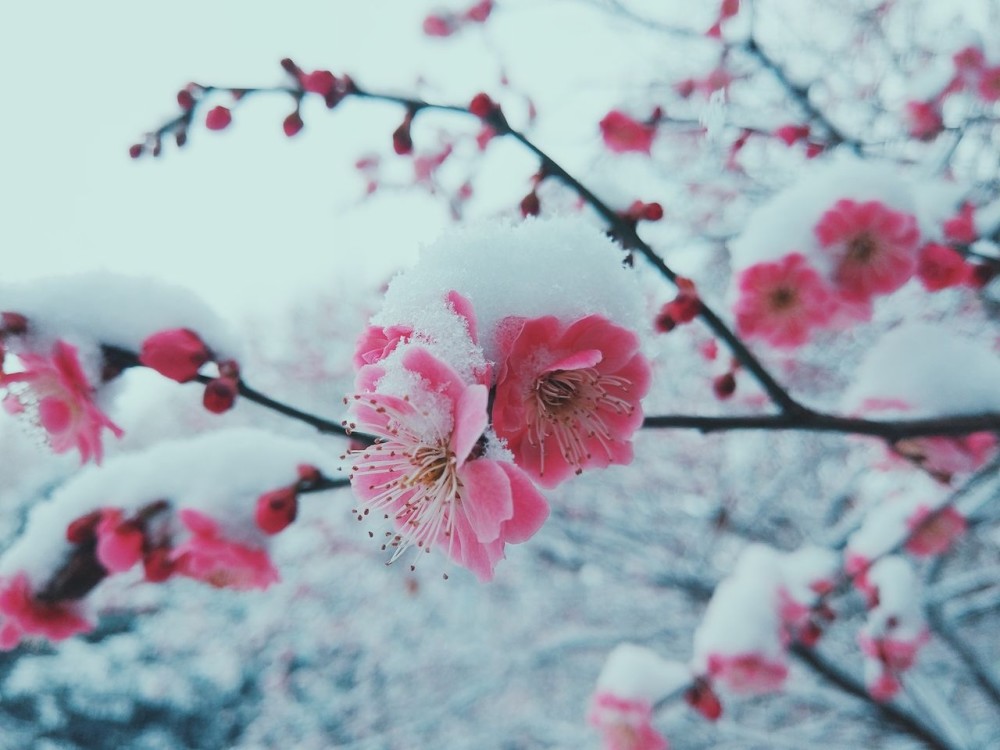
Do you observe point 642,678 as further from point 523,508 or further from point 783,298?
point 523,508

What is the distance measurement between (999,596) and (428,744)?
3555 mm

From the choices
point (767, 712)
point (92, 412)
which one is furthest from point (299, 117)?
point (767, 712)

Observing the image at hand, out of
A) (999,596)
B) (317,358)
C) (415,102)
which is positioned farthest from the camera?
(317,358)

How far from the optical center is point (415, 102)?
1.14 m

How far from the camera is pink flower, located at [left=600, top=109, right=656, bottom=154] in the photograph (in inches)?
88.0

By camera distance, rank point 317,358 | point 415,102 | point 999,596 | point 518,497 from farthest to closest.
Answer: point 317,358 < point 999,596 < point 415,102 < point 518,497

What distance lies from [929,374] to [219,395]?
134cm

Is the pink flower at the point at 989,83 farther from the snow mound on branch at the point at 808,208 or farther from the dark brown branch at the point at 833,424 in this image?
the dark brown branch at the point at 833,424

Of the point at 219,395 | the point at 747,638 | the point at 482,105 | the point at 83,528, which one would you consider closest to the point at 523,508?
the point at 219,395

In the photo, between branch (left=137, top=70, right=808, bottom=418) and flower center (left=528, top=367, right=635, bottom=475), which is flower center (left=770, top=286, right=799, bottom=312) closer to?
branch (left=137, top=70, right=808, bottom=418)

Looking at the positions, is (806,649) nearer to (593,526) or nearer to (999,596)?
(999,596)

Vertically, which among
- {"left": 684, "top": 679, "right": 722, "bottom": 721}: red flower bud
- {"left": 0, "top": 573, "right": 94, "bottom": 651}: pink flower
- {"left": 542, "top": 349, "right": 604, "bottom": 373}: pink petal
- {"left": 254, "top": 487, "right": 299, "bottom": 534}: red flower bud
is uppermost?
{"left": 684, "top": 679, "right": 722, "bottom": 721}: red flower bud

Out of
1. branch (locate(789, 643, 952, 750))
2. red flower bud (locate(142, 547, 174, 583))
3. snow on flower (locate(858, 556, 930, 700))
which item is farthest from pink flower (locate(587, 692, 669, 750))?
red flower bud (locate(142, 547, 174, 583))

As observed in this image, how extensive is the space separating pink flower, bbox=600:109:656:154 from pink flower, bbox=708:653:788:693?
68.0 inches
